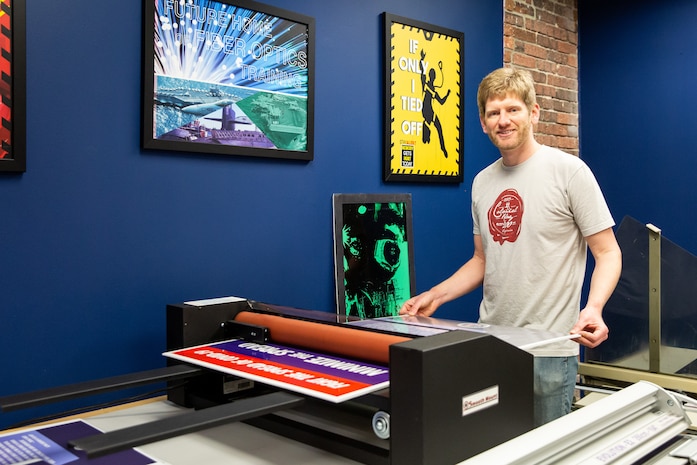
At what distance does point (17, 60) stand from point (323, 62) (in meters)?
1.08

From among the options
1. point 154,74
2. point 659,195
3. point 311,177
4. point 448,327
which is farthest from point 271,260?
point 659,195

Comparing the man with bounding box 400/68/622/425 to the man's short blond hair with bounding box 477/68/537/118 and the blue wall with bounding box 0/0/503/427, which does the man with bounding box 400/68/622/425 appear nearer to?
the man's short blond hair with bounding box 477/68/537/118

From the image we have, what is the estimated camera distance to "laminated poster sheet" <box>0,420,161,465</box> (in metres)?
1.11

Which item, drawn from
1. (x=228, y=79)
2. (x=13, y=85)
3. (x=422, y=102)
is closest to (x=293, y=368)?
(x=13, y=85)

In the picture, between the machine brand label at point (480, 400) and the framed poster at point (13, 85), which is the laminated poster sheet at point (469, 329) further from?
the framed poster at point (13, 85)

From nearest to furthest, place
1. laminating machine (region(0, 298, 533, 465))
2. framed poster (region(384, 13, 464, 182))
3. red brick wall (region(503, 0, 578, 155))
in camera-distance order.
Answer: laminating machine (region(0, 298, 533, 465))
framed poster (region(384, 13, 464, 182))
red brick wall (region(503, 0, 578, 155))

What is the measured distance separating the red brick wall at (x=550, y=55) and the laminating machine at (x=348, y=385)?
7.37ft

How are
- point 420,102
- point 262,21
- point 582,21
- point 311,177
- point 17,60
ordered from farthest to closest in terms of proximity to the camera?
point 582,21 → point 420,102 → point 311,177 → point 262,21 → point 17,60

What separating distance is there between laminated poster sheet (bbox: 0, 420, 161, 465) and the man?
0.96 metres

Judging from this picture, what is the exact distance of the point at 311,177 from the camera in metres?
2.38

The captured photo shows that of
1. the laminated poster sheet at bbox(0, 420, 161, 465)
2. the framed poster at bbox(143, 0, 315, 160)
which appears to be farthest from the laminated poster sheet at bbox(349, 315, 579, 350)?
the framed poster at bbox(143, 0, 315, 160)

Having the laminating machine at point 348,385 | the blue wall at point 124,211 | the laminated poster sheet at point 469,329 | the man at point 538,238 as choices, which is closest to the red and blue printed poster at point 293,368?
the laminating machine at point 348,385

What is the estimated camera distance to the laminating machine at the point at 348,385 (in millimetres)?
1020

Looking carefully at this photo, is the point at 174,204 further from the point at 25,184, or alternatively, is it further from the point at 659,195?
the point at 659,195
